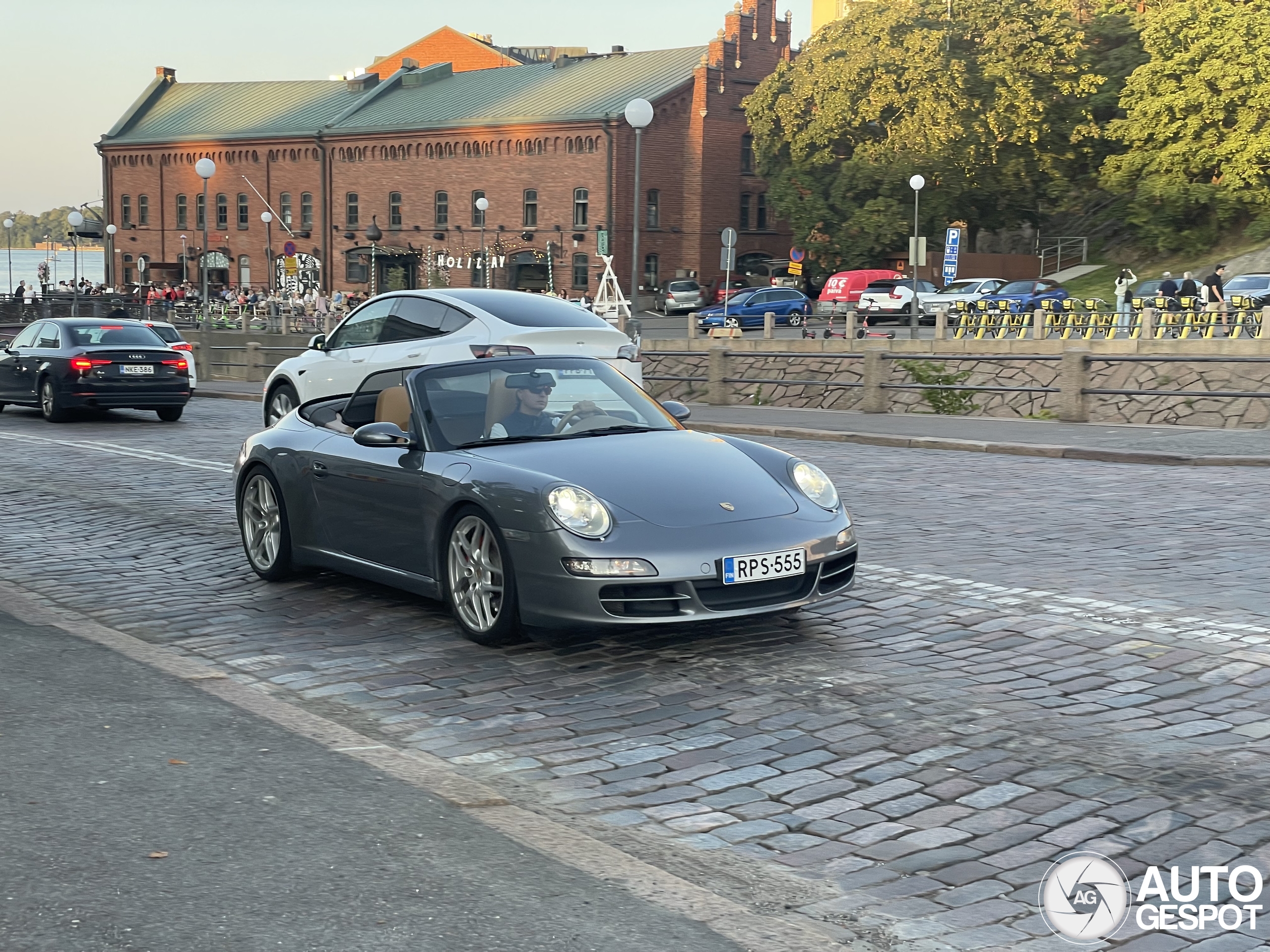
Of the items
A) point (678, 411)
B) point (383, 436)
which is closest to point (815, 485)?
point (678, 411)

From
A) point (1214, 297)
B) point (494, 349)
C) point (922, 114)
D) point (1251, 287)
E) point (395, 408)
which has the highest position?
point (922, 114)

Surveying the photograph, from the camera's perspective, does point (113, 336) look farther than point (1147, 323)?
No

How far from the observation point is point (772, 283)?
6788 cm

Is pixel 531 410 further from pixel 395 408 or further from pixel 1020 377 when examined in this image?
pixel 1020 377

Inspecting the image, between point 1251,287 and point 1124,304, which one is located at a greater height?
point 1251,287

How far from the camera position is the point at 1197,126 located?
5869 cm

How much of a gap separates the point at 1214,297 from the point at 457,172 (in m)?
49.1

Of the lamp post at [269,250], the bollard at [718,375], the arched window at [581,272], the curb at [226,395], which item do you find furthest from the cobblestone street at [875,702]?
the lamp post at [269,250]

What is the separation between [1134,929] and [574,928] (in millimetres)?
1375

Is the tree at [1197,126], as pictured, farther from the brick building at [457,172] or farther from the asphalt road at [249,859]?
the asphalt road at [249,859]

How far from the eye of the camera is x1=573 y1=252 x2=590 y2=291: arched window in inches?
2785

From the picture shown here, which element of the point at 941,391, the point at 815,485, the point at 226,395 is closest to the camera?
the point at 815,485

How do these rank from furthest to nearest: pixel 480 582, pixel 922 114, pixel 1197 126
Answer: pixel 922 114 < pixel 1197 126 < pixel 480 582

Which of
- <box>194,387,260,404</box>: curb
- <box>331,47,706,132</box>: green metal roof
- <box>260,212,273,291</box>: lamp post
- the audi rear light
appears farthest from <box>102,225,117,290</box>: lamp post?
the audi rear light
